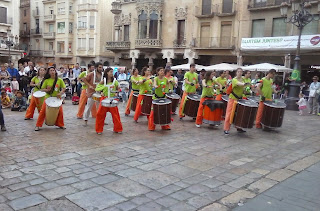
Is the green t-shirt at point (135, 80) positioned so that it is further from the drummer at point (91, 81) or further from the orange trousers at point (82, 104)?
the drummer at point (91, 81)

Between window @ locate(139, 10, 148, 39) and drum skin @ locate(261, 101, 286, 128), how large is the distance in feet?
84.4

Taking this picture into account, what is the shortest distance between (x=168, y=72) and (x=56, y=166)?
5134 mm

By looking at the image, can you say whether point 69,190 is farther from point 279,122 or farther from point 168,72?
point 279,122

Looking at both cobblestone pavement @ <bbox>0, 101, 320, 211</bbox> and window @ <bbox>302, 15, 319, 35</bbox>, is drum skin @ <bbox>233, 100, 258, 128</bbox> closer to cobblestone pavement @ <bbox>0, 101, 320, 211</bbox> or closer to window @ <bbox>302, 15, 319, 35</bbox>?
cobblestone pavement @ <bbox>0, 101, 320, 211</bbox>

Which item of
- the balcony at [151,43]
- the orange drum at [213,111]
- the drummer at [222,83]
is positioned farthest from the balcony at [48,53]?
the orange drum at [213,111]

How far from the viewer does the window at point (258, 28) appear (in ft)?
87.9

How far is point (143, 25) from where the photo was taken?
3341 centimetres

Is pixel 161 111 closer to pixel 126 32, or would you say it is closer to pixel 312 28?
pixel 312 28

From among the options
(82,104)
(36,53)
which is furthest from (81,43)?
(82,104)

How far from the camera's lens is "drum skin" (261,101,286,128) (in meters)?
9.00

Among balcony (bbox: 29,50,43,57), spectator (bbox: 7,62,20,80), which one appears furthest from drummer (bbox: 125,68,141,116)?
balcony (bbox: 29,50,43,57)

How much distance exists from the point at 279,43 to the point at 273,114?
56.0 ft

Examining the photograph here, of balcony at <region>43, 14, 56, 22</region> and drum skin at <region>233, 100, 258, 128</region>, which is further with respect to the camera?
balcony at <region>43, 14, 56, 22</region>


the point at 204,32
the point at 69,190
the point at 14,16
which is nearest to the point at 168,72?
the point at 69,190
